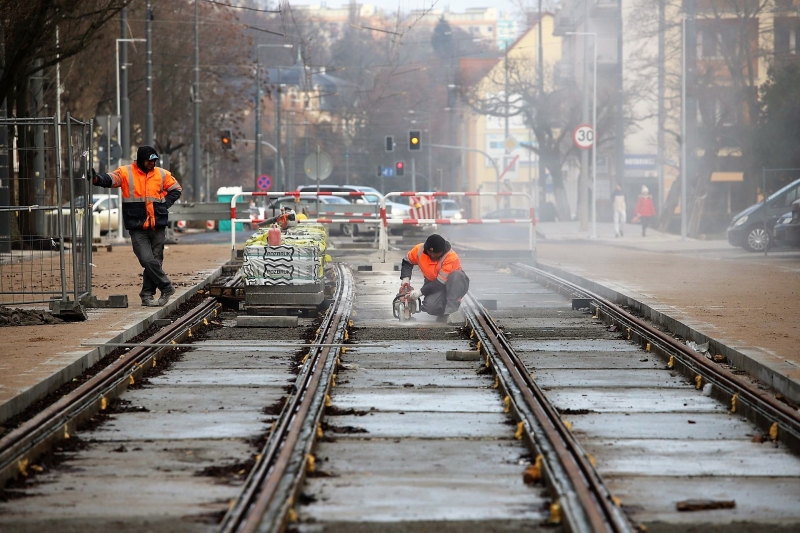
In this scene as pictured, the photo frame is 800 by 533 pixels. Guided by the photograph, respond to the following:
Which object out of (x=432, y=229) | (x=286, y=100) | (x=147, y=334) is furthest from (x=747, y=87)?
(x=286, y=100)

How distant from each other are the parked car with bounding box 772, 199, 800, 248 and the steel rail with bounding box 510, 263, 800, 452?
14611 mm

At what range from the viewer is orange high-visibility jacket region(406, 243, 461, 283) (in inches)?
573

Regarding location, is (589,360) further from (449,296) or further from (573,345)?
(449,296)

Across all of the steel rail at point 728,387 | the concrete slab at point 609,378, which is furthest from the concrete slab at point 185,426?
the steel rail at point 728,387

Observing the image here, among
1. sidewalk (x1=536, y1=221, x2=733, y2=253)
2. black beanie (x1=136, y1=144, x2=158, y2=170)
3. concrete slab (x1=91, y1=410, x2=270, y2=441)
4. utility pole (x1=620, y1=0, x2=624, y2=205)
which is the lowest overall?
concrete slab (x1=91, y1=410, x2=270, y2=441)

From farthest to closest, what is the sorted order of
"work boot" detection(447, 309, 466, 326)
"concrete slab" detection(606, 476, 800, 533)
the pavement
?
"work boot" detection(447, 309, 466, 326) → the pavement → "concrete slab" detection(606, 476, 800, 533)

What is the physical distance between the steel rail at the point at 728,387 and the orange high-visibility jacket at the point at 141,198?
526 centimetres

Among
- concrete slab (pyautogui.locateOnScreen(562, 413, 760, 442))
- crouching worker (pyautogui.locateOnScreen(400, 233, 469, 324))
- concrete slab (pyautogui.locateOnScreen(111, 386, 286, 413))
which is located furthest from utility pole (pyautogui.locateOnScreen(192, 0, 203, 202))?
concrete slab (pyautogui.locateOnScreen(562, 413, 760, 442))

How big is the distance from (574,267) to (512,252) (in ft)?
8.99

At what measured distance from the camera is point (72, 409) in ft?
28.2

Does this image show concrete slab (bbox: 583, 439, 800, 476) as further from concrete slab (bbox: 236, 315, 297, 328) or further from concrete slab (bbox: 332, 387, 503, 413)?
concrete slab (bbox: 236, 315, 297, 328)

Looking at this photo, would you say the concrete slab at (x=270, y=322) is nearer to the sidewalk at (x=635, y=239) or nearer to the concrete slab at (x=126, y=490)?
the concrete slab at (x=126, y=490)

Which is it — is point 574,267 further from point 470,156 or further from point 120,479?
point 470,156

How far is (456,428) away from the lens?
27.0ft
